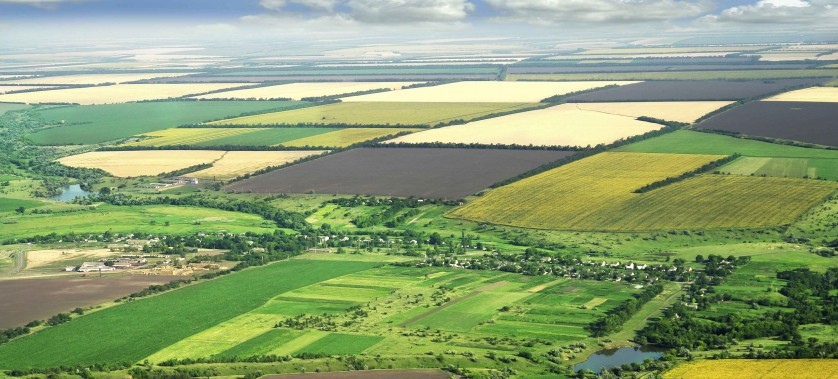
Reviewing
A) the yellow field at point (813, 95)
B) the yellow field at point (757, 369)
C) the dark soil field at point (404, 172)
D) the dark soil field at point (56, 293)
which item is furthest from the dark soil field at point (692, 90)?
the yellow field at point (757, 369)

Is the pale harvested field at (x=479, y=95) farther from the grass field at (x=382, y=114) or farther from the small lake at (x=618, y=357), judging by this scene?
the small lake at (x=618, y=357)

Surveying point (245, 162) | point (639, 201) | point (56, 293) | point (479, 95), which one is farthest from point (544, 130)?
point (56, 293)

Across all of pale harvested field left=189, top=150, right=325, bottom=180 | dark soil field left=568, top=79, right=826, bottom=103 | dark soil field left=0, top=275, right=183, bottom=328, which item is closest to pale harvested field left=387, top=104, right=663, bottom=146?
pale harvested field left=189, top=150, right=325, bottom=180

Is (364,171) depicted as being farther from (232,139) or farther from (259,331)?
(259,331)

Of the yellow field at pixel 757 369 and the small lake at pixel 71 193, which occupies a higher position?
the small lake at pixel 71 193

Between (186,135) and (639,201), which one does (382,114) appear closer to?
(186,135)

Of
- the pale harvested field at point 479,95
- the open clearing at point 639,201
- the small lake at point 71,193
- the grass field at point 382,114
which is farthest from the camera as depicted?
the pale harvested field at point 479,95
